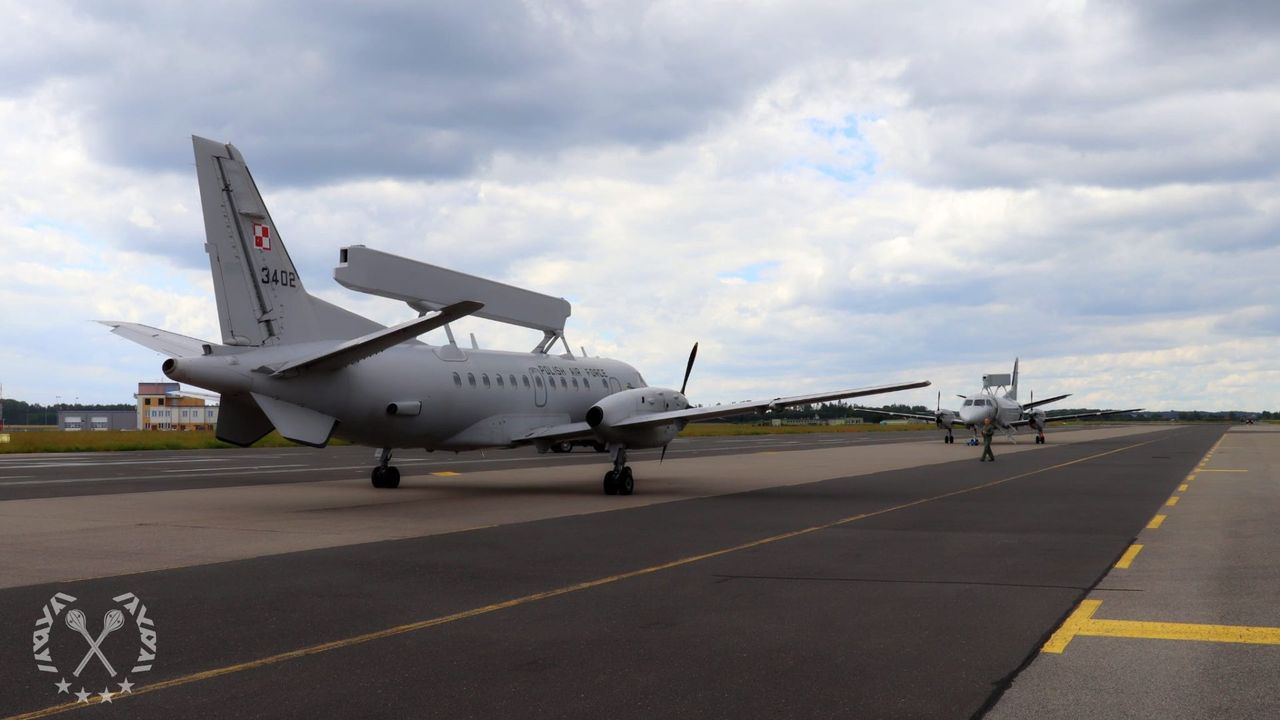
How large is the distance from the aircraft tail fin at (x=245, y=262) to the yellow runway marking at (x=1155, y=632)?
14407 mm

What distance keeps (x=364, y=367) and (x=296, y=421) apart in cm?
182

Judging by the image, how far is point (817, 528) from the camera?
592 inches

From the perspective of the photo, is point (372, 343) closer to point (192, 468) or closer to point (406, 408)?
point (406, 408)

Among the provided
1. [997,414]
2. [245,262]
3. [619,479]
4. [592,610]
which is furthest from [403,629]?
[997,414]

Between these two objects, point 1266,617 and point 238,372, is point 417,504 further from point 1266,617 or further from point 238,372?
point 1266,617

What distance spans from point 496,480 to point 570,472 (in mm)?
3858

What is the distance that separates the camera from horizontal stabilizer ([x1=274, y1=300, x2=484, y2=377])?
1555cm

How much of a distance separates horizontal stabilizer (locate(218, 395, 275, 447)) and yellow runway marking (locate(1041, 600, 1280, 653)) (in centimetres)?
1420

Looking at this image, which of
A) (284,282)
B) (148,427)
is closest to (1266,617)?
(284,282)

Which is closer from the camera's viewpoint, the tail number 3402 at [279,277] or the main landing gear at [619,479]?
the tail number 3402 at [279,277]

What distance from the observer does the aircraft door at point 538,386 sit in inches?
924

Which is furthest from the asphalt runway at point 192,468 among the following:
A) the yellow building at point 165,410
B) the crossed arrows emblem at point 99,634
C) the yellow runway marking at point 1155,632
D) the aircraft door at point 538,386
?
the yellow building at point 165,410

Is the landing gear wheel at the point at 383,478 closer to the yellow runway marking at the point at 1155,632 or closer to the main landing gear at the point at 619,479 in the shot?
the main landing gear at the point at 619,479

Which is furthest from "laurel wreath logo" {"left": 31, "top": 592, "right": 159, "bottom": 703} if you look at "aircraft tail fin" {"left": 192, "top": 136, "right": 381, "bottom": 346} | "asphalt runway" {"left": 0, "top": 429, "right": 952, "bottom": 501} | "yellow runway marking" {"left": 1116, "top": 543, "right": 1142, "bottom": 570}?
"asphalt runway" {"left": 0, "top": 429, "right": 952, "bottom": 501}
